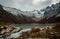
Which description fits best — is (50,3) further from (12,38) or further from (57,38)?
(12,38)

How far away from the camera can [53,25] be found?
399 inches

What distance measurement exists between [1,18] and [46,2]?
3123 millimetres

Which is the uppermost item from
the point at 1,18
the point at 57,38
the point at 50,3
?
the point at 50,3

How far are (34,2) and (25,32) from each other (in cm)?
219

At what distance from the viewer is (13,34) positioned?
10.1 m

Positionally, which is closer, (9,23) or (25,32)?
(25,32)

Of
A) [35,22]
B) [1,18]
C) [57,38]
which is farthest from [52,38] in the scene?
[1,18]

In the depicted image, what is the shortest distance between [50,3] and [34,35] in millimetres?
2491

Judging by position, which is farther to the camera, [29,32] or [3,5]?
[3,5]

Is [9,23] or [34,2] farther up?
Result: [34,2]

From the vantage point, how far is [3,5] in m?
11.3

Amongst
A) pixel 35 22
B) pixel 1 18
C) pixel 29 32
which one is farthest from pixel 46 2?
pixel 1 18

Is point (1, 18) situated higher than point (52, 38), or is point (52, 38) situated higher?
point (1, 18)

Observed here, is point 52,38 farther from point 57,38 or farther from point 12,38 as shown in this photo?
point 12,38
